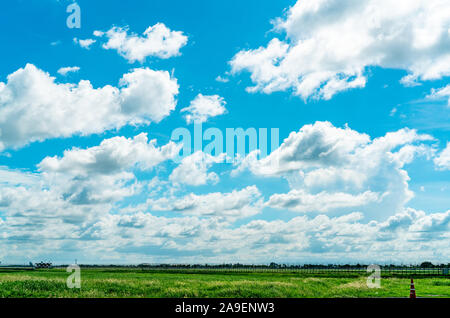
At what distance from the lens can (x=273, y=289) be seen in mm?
40500
